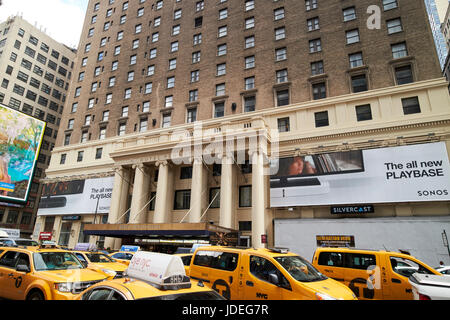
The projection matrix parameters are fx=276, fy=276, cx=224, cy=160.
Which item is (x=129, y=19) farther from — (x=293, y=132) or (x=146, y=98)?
(x=293, y=132)

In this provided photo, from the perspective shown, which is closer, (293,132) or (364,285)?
(364,285)

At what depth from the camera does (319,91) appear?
28797mm

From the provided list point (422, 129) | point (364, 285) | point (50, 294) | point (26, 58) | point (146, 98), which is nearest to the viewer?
point (50, 294)

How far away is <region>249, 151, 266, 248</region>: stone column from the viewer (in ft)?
75.2

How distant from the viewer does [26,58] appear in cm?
6069

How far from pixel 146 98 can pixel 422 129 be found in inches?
1260

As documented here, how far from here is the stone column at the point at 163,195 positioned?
27797 mm

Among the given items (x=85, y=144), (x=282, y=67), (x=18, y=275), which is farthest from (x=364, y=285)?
(x=85, y=144)

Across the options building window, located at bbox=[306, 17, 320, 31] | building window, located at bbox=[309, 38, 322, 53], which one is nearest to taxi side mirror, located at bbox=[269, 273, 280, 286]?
building window, located at bbox=[309, 38, 322, 53]

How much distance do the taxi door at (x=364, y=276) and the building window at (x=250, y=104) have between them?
22411 millimetres

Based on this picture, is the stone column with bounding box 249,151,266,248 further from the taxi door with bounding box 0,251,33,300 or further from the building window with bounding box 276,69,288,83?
the taxi door with bounding box 0,251,33,300

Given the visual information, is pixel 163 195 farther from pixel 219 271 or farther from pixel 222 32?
pixel 222 32

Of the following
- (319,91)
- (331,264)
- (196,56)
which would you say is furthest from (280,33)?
(331,264)

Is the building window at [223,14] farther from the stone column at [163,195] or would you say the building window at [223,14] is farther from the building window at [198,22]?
the stone column at [163,195]
